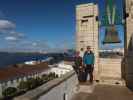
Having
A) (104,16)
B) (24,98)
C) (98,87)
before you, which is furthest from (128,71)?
(24,98)

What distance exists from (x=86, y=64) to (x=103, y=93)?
1.64m

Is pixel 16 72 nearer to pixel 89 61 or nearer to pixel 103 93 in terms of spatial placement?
pixel 89 61

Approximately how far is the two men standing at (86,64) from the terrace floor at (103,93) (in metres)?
0.70

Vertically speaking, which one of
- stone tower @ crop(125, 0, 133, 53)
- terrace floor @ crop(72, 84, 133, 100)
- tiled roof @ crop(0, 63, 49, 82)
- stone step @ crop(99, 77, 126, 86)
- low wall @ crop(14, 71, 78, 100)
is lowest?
tiled roof @ crop(0, 63, 49, 82)

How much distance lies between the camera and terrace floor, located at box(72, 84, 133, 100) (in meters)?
5.87

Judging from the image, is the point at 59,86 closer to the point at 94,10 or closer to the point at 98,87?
the point at 98,87

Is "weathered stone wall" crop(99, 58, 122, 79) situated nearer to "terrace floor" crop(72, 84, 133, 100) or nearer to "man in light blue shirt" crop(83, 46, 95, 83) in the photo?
"man in light blue shirt" crop(83, 46, 95, 83)

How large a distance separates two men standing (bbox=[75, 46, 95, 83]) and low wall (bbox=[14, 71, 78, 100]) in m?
1.43

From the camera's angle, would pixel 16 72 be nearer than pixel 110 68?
No

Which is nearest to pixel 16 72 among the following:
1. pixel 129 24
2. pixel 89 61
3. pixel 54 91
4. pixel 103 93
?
pixel 89 61

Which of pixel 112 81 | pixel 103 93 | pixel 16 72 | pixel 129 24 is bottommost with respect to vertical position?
pixel 16 72

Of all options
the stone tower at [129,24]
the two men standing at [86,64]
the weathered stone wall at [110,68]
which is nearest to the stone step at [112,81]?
the weathered stone wall at [110,68]

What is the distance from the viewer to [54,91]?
4410mm

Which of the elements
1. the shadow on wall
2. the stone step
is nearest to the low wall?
the stone step
